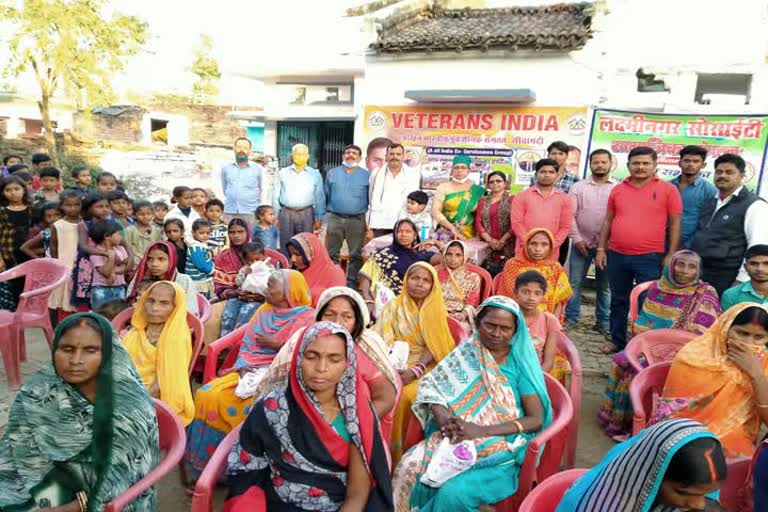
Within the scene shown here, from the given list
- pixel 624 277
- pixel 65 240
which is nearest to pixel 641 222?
pixel 624 277

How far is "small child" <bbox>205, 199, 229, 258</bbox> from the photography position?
17.6 feet

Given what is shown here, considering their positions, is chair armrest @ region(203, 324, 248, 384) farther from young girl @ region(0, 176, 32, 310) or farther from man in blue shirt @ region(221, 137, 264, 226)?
man in blue shirt @ region(221, 137, 264, 226)

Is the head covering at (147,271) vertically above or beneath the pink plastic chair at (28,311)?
above

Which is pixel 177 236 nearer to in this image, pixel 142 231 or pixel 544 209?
pixel 142 231

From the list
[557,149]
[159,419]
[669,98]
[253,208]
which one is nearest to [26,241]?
[253,208]

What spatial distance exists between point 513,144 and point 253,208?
422 centimetres

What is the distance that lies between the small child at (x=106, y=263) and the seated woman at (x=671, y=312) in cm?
395

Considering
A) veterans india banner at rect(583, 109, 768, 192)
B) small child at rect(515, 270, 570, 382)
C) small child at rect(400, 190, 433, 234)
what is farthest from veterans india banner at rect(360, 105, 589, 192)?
small child at rect(515, 270, 570, 382)

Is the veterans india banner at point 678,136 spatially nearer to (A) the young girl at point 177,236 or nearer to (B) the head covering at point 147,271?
(A) the young girl at point 177,236

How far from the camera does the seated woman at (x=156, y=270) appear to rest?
147 inches

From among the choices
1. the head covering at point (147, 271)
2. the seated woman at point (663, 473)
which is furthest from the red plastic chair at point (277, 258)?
the seated woman at point (663, 473)

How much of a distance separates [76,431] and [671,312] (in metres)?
3.53

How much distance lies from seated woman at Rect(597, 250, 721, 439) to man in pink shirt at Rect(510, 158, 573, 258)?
1.35 meters

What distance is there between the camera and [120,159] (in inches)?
643
